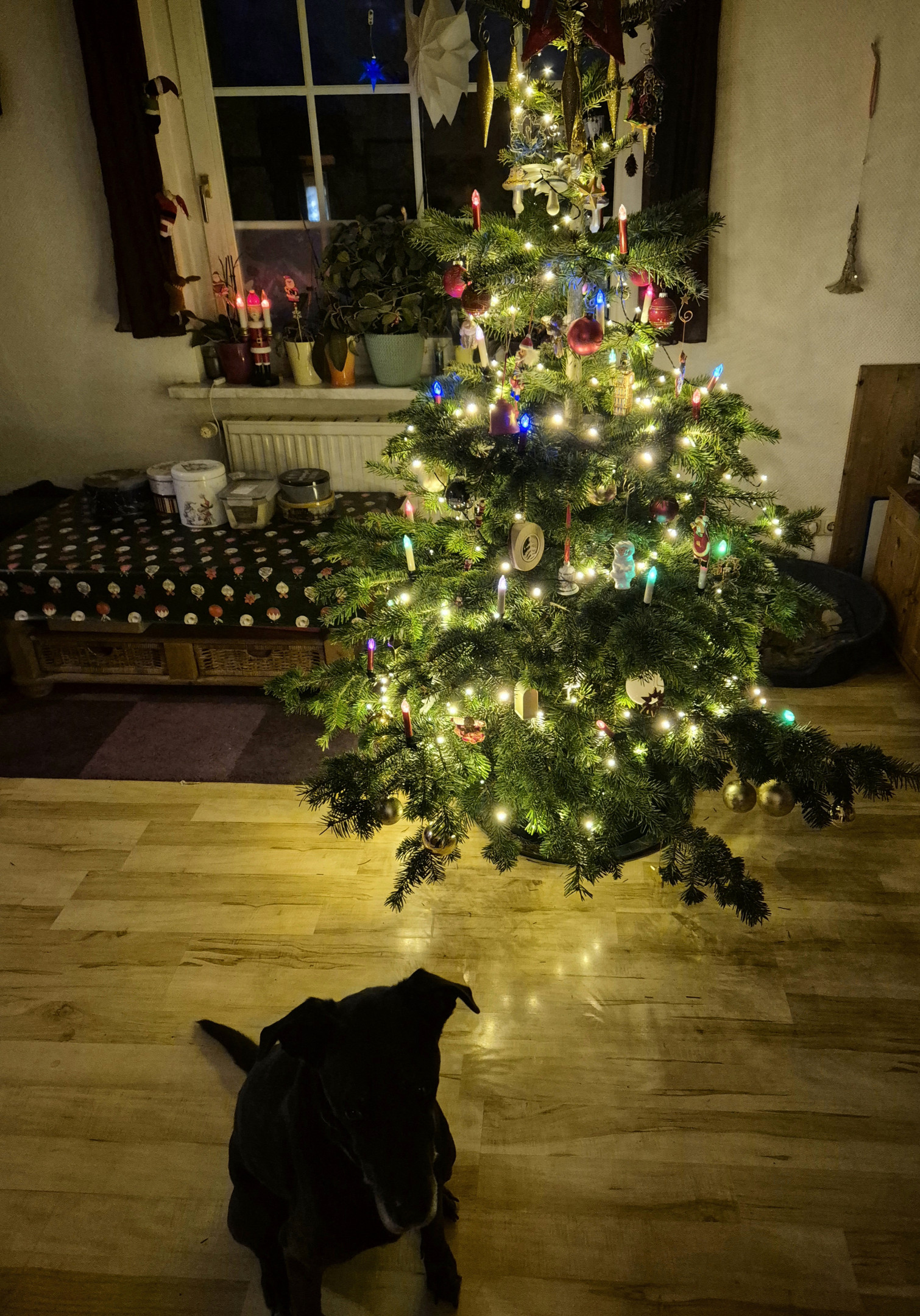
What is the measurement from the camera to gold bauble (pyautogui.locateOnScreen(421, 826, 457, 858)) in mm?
1871

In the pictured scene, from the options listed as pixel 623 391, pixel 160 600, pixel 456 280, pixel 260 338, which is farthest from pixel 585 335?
pixel 260 338

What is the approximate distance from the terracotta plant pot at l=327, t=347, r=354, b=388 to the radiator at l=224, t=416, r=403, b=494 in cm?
13

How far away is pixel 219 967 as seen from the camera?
1.98m

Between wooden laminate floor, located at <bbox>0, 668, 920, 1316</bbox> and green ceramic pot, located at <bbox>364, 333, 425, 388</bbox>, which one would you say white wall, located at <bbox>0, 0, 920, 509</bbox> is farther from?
wooden laminate floor, located at <bbox>0, 668, 920, 1316</bbox>

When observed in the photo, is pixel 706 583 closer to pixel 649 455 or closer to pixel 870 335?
pixel 649 455

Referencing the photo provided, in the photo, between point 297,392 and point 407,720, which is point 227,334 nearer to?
point 297,392

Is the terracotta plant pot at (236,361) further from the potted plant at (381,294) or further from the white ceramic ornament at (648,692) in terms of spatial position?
the white ceramic ornament at (648,692)

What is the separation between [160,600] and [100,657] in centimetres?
41

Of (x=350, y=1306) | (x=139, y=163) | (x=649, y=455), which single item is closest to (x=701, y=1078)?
(x=350, y=1306)

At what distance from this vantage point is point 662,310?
1732mm

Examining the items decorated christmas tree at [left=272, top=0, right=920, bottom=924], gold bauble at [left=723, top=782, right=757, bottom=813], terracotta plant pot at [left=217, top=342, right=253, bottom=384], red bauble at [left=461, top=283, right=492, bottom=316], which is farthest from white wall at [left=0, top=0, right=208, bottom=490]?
gold bauble at [left=723, top=782, right=757, bottom=813]

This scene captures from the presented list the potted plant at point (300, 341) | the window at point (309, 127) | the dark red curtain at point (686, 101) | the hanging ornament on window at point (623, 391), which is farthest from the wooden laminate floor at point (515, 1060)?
the window at point (309, 127)

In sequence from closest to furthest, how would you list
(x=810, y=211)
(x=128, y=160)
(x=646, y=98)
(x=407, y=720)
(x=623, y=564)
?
(x=646, y=98)
(x=623, y=564)
(x=407, y=720)
(x=128, y=160)
(x=810, y=211)

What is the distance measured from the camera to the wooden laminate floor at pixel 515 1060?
1.45 meters
